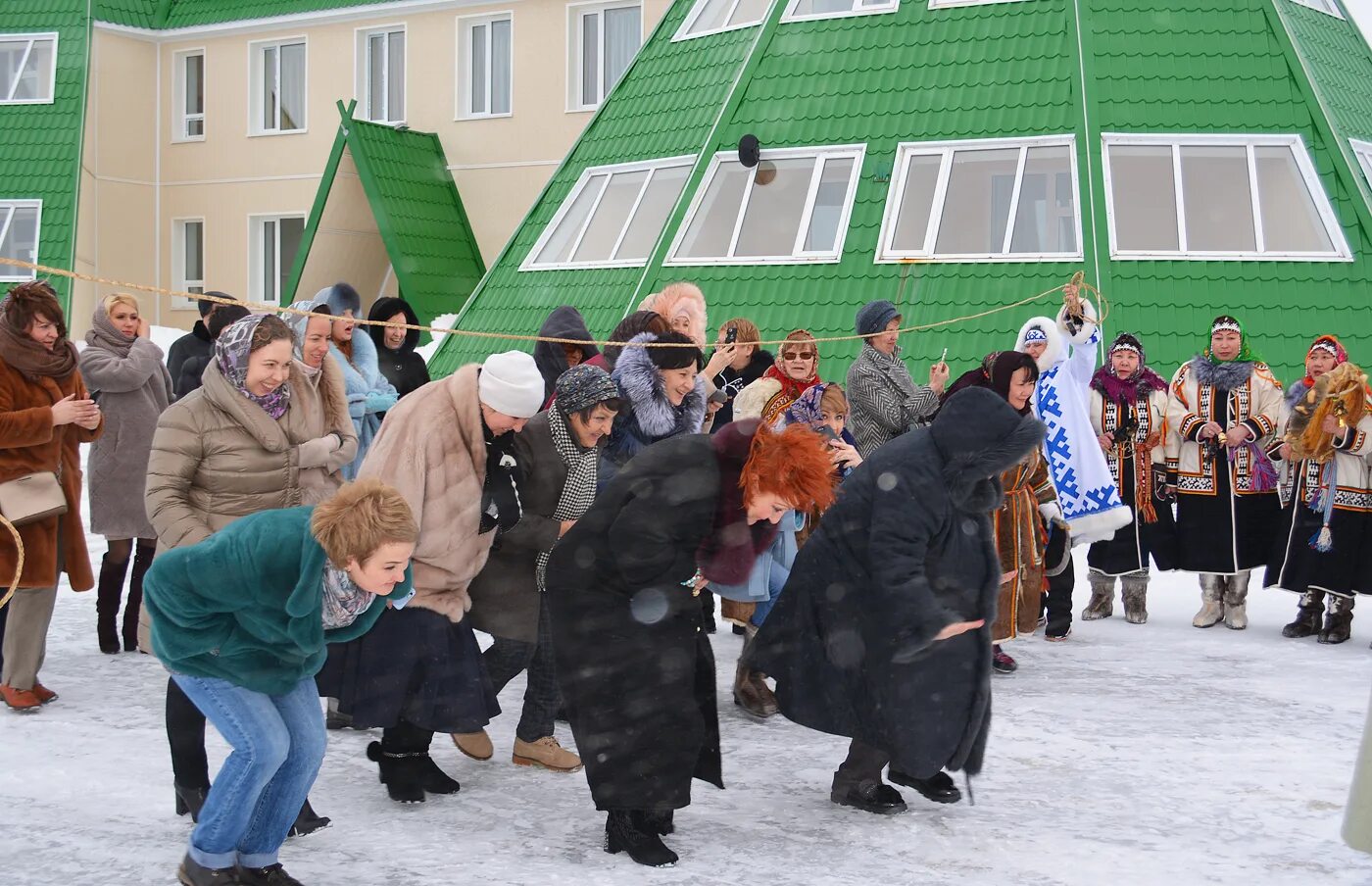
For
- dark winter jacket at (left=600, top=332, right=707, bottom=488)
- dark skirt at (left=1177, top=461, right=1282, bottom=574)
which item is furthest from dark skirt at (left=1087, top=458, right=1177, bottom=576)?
dark winter jacket at (left=600, top=332, right=707, bottom=488)

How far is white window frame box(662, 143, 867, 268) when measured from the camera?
1453cm

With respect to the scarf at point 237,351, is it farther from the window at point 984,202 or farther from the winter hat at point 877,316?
the window at point 984,202

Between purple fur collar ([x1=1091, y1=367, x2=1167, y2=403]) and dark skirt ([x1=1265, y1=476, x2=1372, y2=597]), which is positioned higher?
purple fur collar ([x1=1091, y1=367, x2=1167, y2=403])

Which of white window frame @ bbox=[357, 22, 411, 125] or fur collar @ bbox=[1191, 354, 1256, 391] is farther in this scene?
white window frame @ bbox=[357, 22, 411, 125]

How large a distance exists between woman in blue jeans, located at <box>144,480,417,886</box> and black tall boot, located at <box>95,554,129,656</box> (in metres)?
3.83

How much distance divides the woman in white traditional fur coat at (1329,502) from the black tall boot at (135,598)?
21.7 ft

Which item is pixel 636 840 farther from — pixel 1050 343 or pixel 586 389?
pixel 1050 343

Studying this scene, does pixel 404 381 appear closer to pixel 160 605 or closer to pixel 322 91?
pixel 160 605

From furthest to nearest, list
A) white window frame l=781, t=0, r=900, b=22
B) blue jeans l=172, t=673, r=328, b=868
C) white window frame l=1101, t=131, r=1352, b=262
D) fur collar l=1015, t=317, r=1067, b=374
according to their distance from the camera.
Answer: white window frame l=781, t=0, r=900, b=22
white window frame l=1101, t=131, r=1352, b=262
fur collar l=1015, t=317, r=1067, b=374
blue jeans l=172, t=673, r=328, b=868

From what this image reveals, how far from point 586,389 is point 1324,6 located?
42.0 ft

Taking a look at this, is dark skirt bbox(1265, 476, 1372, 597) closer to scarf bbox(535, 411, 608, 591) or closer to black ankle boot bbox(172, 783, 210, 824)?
scarf bbox(535, 411, 608, 591)

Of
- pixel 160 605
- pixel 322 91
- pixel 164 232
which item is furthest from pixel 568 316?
pixel 164 232

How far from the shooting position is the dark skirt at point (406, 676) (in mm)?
5551

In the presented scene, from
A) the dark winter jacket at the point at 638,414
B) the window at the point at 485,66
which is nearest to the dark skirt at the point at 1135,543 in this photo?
the dark winter jacket at the point at 638,414
